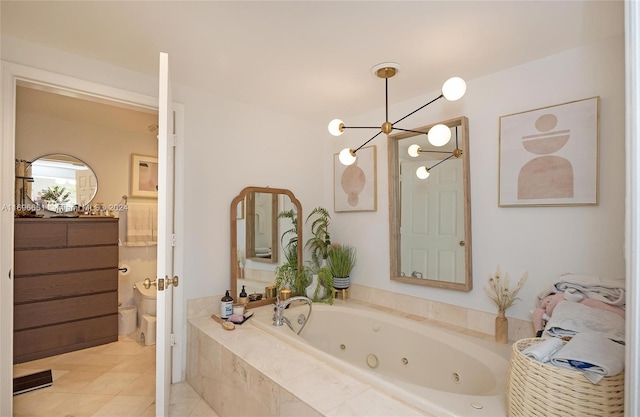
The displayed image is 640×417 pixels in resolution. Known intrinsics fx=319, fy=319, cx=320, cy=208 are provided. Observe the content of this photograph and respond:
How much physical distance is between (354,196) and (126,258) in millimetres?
2649

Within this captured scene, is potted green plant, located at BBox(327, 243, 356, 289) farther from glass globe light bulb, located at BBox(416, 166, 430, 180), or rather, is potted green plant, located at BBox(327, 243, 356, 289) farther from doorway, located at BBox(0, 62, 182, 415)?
doorway, located at BBox(0, 62, 182, 415)

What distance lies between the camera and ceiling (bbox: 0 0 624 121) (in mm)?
1505

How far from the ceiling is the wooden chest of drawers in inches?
68.2

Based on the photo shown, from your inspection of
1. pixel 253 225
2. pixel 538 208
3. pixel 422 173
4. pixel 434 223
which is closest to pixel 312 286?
pixel 253 225

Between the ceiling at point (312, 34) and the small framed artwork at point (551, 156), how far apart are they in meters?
0.38

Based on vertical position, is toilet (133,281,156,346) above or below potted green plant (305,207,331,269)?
below

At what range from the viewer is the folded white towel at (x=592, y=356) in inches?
38.6

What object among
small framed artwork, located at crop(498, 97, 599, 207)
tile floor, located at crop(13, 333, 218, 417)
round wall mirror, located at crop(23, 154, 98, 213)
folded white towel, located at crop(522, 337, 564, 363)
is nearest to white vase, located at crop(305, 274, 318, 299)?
tile floor, located at crop(13, 333, 218, 417)

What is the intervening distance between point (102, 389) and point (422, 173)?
2.85 m

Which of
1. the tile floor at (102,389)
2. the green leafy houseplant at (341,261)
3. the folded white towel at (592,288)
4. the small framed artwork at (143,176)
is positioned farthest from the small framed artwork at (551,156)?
the small framed artwork at (143,176)

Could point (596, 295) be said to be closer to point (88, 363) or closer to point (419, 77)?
point (419, 77)

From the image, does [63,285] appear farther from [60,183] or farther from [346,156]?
[346,156]

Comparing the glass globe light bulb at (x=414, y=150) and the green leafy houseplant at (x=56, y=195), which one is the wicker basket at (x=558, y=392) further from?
the green leafy houseplant at (x=56, y=195)

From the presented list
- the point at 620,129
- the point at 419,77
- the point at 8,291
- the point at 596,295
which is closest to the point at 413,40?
the point at 419,77
